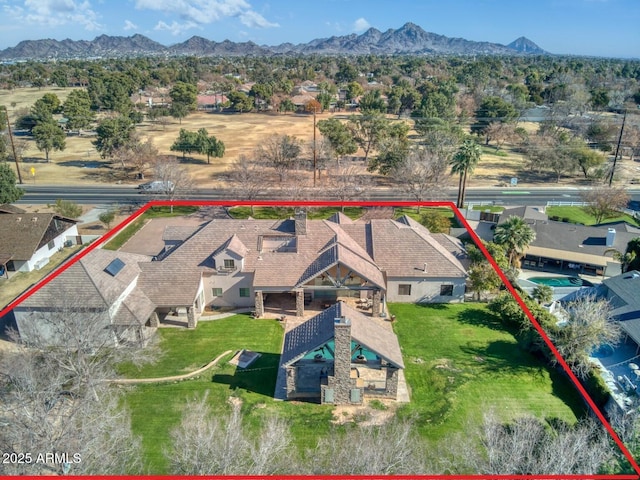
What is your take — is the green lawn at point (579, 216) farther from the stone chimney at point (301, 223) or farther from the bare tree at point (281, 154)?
the bare tree at point (281, 154)

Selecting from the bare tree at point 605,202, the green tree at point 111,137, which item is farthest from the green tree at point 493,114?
the green tree at point 111,137

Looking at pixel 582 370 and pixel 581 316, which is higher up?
pixel 581 316

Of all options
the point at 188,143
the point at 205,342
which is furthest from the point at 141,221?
the point at 188,143

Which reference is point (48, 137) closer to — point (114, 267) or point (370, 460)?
point (114, 267)

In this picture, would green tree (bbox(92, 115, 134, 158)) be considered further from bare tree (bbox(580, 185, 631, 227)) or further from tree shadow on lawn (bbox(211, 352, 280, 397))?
bare tree (bbox(580, 185, 631, 227))

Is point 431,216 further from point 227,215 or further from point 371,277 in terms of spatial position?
point 227,215

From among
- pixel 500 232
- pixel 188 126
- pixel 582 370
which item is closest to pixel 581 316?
pixel 582 370
